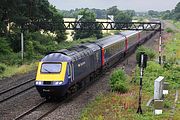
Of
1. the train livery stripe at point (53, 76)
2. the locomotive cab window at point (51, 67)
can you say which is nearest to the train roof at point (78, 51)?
the locomotive cab window at point (51, 67)

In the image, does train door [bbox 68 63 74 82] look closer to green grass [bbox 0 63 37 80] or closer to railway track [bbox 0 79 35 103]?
railway track [bbox 0 79 35 103]

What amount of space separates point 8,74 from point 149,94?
45.6 ft

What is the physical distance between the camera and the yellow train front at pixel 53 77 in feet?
68.8

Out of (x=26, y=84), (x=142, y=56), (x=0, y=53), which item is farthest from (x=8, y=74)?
(x=142, y=56)

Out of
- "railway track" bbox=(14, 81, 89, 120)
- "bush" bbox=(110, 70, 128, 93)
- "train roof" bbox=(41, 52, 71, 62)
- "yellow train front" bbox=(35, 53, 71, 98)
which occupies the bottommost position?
"railway track" bbox=(14, 81, 89, 120)

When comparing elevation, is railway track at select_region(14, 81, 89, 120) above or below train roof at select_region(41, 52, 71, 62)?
below

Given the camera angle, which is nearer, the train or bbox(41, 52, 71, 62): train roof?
the train

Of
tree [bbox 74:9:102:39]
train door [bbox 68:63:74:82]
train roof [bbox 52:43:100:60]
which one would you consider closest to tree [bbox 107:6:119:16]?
tree [bbox 74:9:102:39]

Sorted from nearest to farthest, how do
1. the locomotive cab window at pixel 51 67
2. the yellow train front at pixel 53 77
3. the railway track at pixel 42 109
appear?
the railway track at pixel 42 109
the yellow train front at pixel 53 77
the locomotive cab window at pixel 51 67

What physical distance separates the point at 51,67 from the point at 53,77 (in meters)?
0.73

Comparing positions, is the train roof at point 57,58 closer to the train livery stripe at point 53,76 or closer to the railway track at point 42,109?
the train livery stripe at point 53,76

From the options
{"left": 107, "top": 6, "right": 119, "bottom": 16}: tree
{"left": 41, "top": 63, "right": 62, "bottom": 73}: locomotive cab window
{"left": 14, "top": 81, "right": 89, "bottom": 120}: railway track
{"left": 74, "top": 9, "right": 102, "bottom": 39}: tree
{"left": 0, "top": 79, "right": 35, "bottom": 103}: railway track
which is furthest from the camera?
{"left": 107, "top": 6, "right": 119, "bottom": 16}: tree

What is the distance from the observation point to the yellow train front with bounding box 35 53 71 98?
21.0 m

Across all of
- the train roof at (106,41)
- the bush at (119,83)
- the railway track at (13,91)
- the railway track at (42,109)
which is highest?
the train roof at (106,41)
